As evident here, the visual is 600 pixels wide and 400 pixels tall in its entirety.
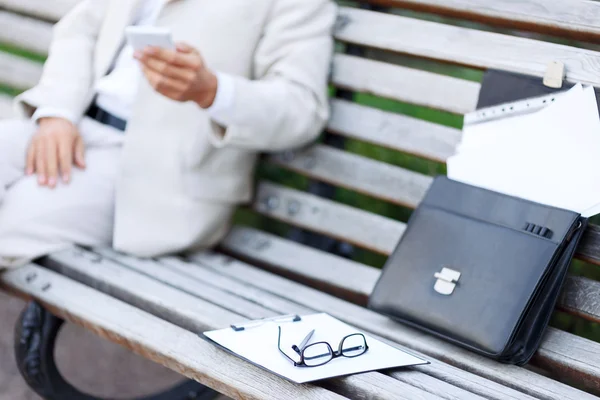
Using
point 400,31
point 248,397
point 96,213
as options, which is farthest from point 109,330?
point 400,31

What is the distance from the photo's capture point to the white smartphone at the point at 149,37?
1.82m

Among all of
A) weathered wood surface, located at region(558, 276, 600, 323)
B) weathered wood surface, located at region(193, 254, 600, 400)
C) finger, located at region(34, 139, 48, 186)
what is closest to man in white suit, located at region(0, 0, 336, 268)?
finger, located at region(34, 139, 48, 186)

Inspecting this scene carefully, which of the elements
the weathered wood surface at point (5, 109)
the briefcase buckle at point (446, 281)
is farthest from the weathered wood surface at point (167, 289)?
the weathered wood surface at point (5, 109)

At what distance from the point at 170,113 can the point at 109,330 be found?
71cm

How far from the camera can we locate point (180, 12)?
7.52ft

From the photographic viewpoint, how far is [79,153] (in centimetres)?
234

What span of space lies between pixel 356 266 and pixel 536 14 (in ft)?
2.66

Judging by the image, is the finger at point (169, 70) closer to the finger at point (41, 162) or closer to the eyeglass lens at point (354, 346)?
the finger at point (41, 162)

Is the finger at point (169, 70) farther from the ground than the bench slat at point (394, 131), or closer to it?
farther from the ground

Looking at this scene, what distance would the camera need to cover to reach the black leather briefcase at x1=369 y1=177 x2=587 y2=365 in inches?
68.1

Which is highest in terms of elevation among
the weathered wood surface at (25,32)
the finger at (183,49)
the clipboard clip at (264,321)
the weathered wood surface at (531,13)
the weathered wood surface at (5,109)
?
the weathered wood surface at (531,13)

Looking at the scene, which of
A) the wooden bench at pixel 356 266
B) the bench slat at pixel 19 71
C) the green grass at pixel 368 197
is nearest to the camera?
the wooden bench at pixel 356 266

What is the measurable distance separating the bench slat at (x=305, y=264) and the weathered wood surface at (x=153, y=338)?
0.60 m

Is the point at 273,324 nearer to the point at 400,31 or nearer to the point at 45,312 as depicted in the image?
the point at 45,312
